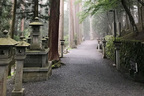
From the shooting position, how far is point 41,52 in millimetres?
4879

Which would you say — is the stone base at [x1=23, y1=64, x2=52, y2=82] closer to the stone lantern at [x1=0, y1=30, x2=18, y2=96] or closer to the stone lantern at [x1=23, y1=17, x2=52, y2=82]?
the stone lantern at [x1=23, y1=17, x2=52, y2=82]

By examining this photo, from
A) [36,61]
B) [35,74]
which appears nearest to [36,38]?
[36,61]

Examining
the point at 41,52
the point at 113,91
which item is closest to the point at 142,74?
the point at 113,91

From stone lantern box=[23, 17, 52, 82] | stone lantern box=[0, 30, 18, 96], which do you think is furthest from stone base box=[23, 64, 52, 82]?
stone lantern box=[0, 30, 18, 96]

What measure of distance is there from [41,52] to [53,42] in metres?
2.82

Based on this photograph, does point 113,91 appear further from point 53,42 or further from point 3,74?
point 53,42

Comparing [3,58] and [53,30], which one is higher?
[53,30]

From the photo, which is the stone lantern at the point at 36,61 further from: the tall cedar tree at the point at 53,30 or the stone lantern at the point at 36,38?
the tall cedar tree at the point at 53,30

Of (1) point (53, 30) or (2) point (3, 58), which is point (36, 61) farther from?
(1) point (53, 30)

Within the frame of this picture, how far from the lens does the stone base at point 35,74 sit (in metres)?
4.68

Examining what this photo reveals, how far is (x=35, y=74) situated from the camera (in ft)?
15.6

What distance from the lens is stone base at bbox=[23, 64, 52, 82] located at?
468 cm

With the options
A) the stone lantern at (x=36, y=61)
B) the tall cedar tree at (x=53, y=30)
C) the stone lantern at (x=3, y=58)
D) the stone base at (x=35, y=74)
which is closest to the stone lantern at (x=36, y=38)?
the stone lantern at (x=36, y=61)

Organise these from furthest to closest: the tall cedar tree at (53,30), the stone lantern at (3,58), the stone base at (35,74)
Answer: the tall cedar tree at (53,30) < the stone base at (35,74) < the stone lantern at (3,58)
